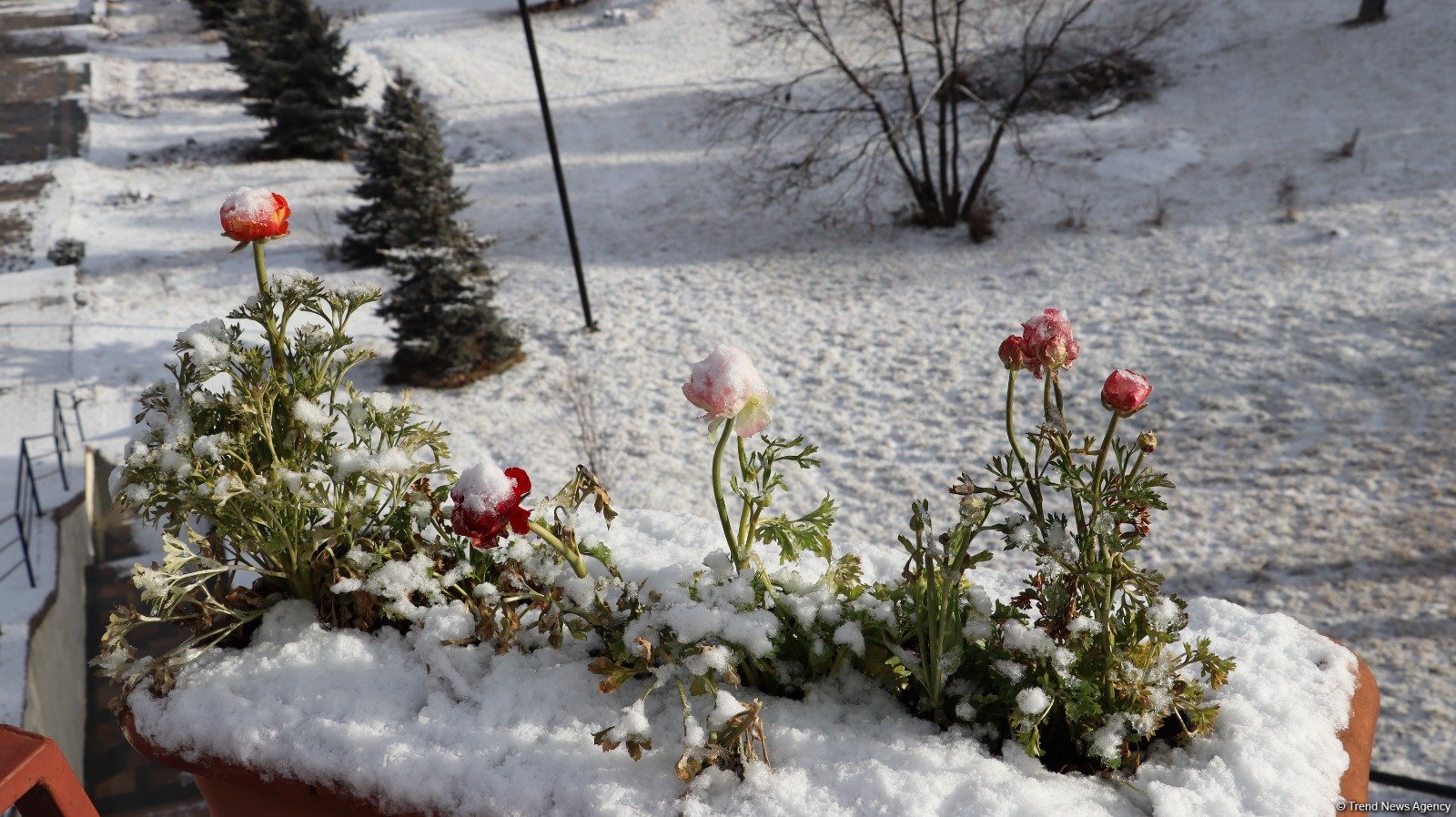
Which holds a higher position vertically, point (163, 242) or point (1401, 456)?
point (163, 242)

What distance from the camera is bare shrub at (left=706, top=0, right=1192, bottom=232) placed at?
9.41 meters

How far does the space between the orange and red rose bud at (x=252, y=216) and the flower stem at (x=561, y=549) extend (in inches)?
23.0

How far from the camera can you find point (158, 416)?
5.05 feet

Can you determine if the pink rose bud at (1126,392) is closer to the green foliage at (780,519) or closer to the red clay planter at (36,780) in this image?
the green foliage at (780,519)

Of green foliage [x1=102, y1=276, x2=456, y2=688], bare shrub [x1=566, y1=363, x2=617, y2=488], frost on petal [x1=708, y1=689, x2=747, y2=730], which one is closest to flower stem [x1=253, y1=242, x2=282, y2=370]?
green foliage [x1=102, y1=276, x2=456, y2=688]

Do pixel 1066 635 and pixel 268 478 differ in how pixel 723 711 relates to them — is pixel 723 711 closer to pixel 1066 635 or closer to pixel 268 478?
pixel 1066 635

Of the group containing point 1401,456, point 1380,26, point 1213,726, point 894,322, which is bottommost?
point 1401,456

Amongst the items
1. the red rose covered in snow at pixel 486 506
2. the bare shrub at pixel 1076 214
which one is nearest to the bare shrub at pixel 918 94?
the bare shrub at pixel 1076 214

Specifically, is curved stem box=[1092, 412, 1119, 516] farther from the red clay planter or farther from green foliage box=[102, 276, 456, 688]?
the red clay planter

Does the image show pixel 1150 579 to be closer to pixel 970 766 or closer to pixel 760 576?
pixel 970 766

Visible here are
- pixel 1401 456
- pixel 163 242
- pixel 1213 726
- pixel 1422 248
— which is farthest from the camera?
pixel 163 242

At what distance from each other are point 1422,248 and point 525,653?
8.81m

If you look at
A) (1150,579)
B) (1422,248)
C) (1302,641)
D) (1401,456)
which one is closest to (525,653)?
(1150,579)

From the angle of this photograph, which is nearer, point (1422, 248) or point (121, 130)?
point (1422, 248)
